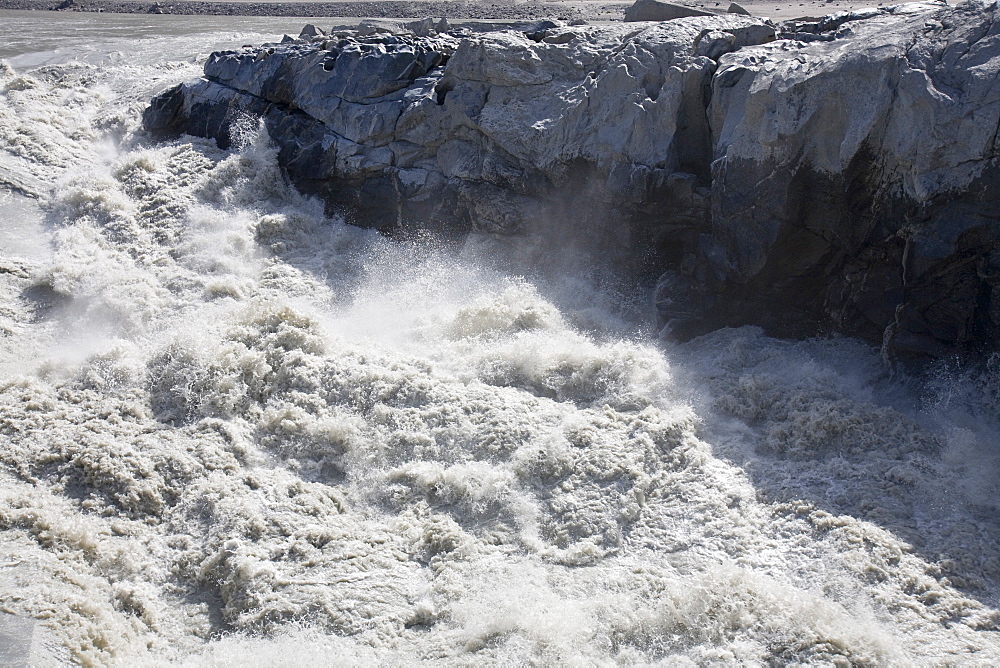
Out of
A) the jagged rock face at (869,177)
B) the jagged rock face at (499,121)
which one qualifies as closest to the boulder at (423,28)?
the jagged rock face at (499,121)

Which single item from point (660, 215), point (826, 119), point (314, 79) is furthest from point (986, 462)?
point (314, 79)

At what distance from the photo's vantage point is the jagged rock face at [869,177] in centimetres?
626

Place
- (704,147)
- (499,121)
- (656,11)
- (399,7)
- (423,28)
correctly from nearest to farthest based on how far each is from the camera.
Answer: (704,147), (499,121), (656,11), (423,28), (399,7)

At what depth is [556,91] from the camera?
8844 mm

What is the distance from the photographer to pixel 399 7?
671 inches

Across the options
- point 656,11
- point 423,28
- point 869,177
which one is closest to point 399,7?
point 423,28

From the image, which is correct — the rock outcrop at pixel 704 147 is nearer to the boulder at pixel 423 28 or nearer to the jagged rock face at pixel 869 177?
the jagged rock face at pixel 869 177

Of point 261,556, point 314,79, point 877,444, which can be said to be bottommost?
point 261,556

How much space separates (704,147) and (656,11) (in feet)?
12.0

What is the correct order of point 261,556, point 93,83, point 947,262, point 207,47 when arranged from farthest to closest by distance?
point 207,47 < point 93,83 < point 947,262 < point 261,556

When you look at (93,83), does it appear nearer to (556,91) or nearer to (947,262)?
(556,91)

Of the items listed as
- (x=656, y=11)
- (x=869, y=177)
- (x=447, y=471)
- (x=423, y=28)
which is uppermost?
(x=656, y=11)

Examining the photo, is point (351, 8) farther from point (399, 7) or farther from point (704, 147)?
point (704, 147)

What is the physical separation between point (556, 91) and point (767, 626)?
Result: 19.9 ft
